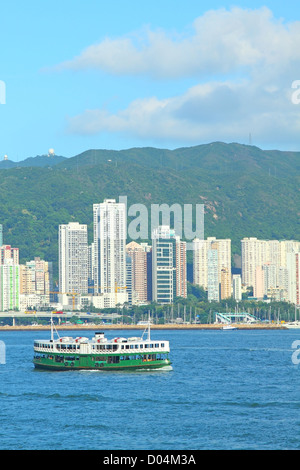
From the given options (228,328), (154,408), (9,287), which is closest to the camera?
(154,408)

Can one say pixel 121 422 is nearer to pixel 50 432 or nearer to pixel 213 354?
pixel 50 432

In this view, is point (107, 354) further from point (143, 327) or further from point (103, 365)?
point (143, 327)

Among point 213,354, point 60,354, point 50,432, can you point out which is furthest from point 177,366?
point 50,432

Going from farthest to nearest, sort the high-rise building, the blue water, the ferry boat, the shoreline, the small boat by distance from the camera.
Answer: the high-rise building → the shoreline → the small boat → the ferry boat → the blue water

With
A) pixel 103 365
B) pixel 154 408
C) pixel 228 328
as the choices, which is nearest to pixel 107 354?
pixel 103 365

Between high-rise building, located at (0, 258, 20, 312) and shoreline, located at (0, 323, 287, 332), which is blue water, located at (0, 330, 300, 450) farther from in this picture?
high-rise building, located at (0, 258, 20, 312)

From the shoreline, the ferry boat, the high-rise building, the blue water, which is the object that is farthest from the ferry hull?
the high-rise building

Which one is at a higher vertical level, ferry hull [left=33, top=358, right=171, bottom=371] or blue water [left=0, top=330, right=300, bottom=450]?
ferry hull [left=33, top=358, right=171, bottom=371]
